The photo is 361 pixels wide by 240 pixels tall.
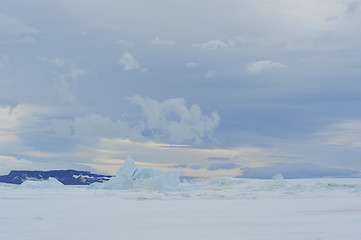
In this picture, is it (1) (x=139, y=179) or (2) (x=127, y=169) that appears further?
(1) (x=139, y=179)

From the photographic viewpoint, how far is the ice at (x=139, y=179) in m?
26.7

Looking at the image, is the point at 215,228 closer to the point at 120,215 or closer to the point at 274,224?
the point at 274,224

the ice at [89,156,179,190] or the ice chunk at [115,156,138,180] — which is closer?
the ice at [89,156,179,190]

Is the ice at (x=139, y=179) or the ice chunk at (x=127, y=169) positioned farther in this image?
the ice chunk at (x=127, y=169)

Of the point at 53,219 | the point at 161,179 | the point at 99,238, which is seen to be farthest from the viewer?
the point at 161,179

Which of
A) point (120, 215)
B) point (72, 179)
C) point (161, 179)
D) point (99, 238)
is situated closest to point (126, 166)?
point (161, 179)

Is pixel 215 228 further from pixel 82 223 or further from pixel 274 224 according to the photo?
pixel 82 223

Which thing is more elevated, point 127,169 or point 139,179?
point 127,169

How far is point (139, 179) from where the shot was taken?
29.3m

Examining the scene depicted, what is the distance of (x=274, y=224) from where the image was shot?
9.41m

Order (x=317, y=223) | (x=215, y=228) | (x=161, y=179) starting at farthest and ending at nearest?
(x=161, y=179)
(x=317, y=223)
(x=215, y=228)

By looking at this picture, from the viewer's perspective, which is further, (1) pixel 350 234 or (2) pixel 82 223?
(2) pixel 82 223

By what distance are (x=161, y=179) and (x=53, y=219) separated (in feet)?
54.3

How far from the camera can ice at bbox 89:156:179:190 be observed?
26727 millimetres
